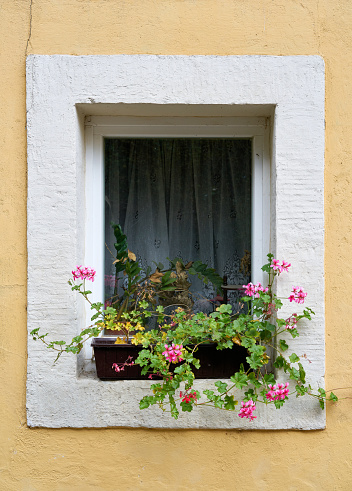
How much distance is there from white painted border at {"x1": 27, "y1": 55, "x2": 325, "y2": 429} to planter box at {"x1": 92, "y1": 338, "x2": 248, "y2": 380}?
55mm

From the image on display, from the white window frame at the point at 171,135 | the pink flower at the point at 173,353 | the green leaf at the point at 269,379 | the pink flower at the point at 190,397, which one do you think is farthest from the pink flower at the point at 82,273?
the green leaf at the point at 269,379

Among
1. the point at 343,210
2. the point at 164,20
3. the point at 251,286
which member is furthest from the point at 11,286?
the point at 343,210

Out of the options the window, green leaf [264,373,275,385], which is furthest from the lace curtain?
green leaf [264,373,275,385]

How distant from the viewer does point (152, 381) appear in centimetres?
208

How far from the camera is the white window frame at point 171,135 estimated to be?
2.32 meters

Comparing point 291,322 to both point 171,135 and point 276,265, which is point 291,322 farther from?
point 171,135

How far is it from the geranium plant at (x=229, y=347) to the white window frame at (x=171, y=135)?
177 millimetres

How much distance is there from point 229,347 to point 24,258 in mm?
1093

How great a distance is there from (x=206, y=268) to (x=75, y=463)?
118cm

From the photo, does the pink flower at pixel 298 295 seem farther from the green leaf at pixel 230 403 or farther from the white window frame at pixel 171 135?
the green leaf at pixel 230 403

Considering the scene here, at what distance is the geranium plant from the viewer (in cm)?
188

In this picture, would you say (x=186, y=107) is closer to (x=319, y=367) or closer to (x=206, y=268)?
(x=206, y=268)

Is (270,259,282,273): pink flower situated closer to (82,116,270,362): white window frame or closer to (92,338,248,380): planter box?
(82,116,270,362): white window frame

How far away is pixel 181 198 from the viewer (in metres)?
2.43
